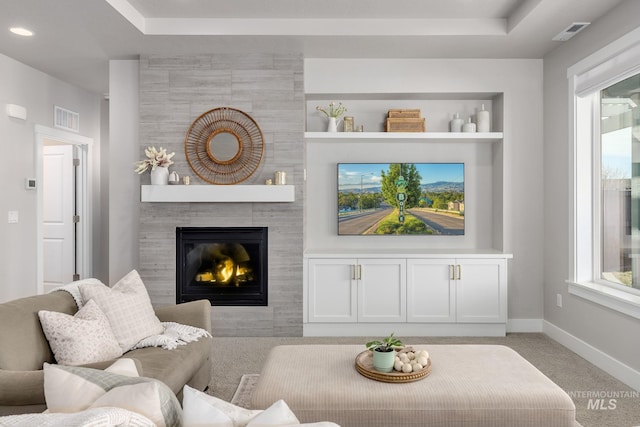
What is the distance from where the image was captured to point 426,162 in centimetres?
480

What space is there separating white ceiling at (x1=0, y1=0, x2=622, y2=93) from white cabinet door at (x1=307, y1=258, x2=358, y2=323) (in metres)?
2.03

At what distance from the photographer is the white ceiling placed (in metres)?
3.50

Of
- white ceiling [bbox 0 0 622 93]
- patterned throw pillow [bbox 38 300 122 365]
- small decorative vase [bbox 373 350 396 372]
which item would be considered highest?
white ceiling [bbox 0 0 622 93]

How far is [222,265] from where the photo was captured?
4441 millimetres

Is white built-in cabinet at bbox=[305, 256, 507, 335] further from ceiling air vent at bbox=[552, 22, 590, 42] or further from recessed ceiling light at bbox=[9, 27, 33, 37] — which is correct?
recessed ceiling light at bbox=[9, 27, 33, 37]

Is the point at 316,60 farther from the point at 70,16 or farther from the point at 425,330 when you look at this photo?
the point at 425,330

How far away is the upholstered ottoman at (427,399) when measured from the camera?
196 centimetres

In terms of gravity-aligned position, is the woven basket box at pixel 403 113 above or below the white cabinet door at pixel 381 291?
above

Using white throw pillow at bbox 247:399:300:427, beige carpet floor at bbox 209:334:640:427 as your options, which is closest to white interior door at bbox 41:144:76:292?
beige carpet floor at bbox 209:334:640:427

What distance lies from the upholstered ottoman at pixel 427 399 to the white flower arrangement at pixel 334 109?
9.74ft

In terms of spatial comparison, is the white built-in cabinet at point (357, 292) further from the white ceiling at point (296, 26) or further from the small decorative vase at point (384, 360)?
the small decorative vase at point (384, 360)

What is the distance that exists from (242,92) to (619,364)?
3.79m

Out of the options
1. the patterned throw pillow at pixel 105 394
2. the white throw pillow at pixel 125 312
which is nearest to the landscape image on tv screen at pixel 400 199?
the white throw pillow at pixel 125 312

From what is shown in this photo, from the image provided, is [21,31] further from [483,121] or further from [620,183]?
[620,183]
